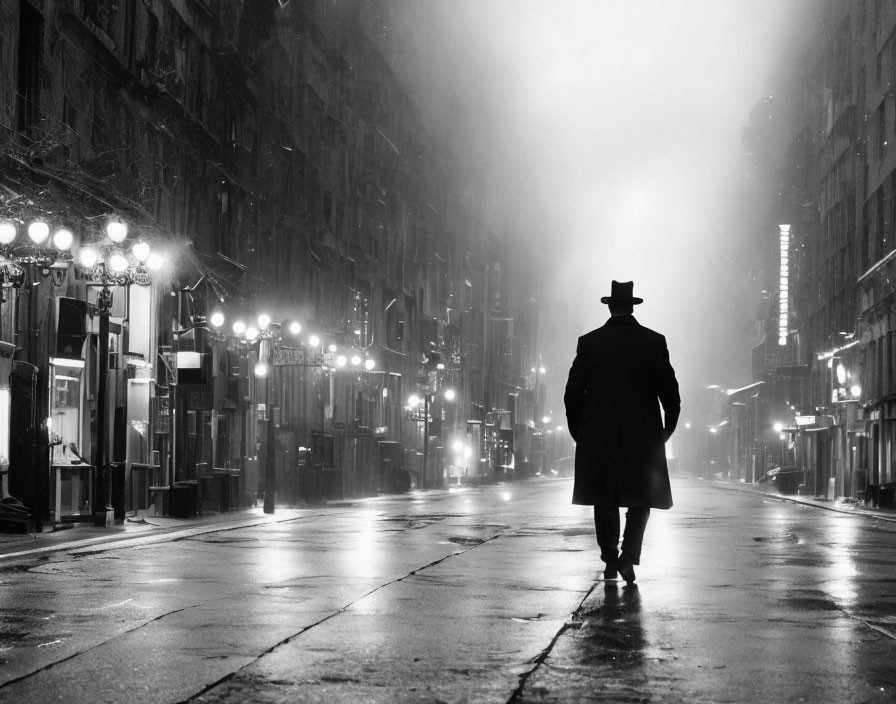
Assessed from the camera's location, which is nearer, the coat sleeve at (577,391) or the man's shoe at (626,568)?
the man's shoe at (626,568)

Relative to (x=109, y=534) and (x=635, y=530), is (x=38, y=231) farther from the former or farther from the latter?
(x=635, y=530)

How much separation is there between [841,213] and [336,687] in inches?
2688

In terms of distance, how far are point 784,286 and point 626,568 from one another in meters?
85.3

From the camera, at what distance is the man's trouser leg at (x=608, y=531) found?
11375 mm

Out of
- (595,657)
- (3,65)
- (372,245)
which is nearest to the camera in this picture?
(595,657)

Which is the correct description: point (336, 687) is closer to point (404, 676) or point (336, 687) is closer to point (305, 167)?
point (404, 676)

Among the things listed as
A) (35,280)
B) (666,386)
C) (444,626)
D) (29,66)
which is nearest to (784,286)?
(29,66)

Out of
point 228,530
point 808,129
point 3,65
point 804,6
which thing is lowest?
point 228,530

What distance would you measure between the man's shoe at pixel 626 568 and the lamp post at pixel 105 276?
47.1ft

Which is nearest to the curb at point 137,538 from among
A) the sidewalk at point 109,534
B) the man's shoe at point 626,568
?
the sidewalk at point 109,534

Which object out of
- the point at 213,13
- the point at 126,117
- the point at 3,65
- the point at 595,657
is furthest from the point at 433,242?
the point at 595,657

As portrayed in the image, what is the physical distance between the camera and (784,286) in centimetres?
9375

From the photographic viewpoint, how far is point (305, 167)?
54.4 meters

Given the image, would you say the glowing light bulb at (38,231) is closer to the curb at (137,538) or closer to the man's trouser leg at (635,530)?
the curb at (137,538)
